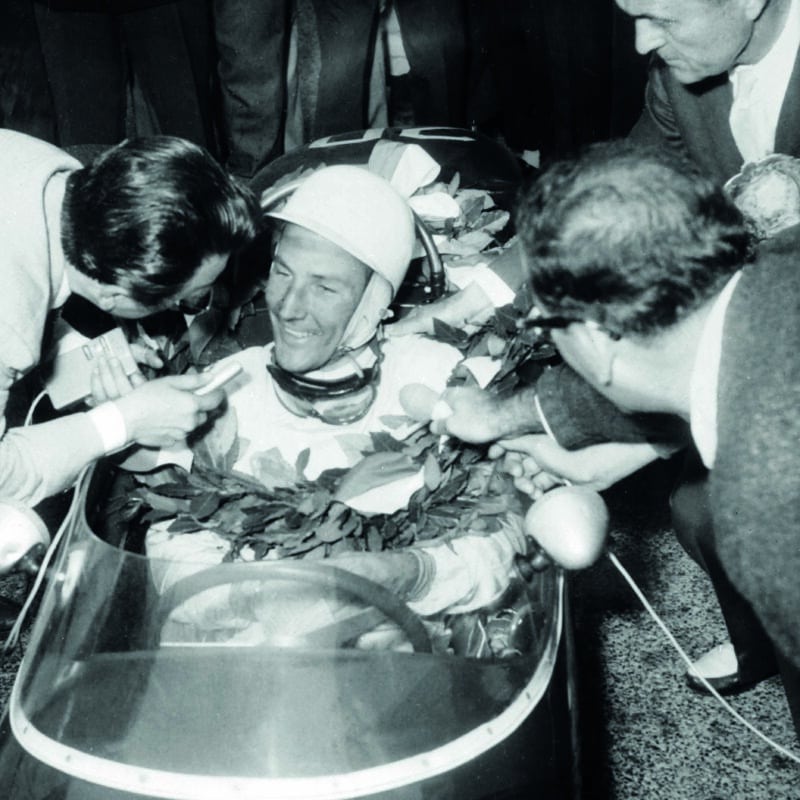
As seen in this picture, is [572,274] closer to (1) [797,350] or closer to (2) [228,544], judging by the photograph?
(1) [797,350]

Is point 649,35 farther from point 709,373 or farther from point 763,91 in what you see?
point 709,373

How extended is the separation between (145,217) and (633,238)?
1.24 metres

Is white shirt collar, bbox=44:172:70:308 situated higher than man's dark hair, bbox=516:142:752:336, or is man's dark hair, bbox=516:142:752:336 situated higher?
man's dark hair, bbox=516:142:752:336

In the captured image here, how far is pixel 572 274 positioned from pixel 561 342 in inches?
8.7

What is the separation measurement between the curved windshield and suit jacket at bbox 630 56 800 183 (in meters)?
1.62

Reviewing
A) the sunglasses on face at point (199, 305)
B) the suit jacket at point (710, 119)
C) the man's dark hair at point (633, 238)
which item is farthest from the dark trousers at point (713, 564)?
the sunglasses on face at point (199, 305)

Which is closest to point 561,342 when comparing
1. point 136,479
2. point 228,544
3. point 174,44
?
point 228,544

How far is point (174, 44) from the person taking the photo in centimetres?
448

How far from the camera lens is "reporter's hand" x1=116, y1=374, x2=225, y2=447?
241cm

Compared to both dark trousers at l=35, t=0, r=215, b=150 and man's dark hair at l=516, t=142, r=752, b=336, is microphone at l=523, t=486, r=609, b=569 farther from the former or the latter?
dark trousers at l=35, t=0, r=215, b=150

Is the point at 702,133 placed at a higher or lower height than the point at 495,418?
Result: higher

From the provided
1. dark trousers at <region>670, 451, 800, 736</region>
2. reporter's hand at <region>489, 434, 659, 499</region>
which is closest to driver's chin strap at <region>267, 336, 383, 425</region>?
reporter's hand at <region>489, 434, 659, 499</region>

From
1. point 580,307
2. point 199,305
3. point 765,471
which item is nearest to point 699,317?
point 580,307

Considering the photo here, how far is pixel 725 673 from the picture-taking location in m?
3.08
